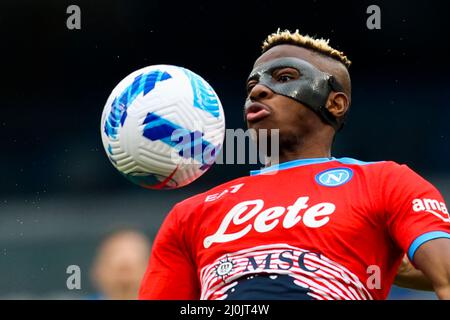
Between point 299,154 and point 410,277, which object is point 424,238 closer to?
point 410,277

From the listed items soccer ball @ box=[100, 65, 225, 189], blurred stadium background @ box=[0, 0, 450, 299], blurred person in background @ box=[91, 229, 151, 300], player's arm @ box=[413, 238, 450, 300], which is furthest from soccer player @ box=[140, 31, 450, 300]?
blurred stadium background @ box=[0, 0, 450, 299]

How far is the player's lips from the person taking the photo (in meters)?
3.91

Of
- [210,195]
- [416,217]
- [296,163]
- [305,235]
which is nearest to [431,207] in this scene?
[416,217]

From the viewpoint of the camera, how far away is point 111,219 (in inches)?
390

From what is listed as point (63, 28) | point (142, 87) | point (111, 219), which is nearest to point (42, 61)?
point (63, 28)

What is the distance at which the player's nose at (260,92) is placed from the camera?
12.9 ft

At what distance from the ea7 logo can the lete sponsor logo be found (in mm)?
350

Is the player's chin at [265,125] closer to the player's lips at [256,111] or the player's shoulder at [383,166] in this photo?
→ the player's lips at [256,111]

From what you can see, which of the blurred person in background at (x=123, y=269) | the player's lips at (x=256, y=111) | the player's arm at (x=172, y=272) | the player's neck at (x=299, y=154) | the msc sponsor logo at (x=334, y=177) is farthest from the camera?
the blurred person in background at (x=123, y=269)

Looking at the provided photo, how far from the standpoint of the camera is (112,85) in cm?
1089

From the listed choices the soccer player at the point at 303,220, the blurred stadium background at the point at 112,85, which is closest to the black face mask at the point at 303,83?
the soccer player at the point at 303,220

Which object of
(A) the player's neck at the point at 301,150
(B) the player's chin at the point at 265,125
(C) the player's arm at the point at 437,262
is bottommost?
(C) the player's arm at the point at 437,262

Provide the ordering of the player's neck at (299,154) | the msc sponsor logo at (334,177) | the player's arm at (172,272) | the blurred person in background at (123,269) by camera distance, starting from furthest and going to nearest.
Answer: the blurred person in background at (123,269) → the player's neck at (299,154) → the player's arm at (172,272) → the msc sponsor logo at (334,177)

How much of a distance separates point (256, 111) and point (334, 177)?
0.51m
